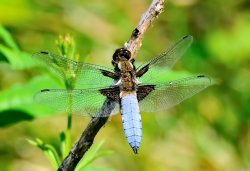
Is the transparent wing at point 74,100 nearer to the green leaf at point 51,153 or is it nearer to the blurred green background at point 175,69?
the green leaf at point 51,153

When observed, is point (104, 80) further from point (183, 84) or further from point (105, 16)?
point (105, 16)

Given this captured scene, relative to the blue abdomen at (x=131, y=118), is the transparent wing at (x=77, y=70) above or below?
above

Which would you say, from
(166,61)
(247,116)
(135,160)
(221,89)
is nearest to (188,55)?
(221,89)

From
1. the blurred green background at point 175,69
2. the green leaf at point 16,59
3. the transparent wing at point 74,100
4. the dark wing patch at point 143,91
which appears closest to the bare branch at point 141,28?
the transparent wing at point 74,100

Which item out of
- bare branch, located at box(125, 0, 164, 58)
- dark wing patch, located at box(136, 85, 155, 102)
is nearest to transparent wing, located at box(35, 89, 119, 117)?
dark wing patch, located at box(136, 85, 155, 102)

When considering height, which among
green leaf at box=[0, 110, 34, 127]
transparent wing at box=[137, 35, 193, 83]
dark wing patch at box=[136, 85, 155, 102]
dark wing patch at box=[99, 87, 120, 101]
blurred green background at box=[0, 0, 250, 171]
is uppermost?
blurred green background at box=[0, 0, 250, 171]

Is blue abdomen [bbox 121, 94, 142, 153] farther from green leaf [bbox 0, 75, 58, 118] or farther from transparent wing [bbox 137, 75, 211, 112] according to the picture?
green leaf [bbox 0, 75, 58, 118]

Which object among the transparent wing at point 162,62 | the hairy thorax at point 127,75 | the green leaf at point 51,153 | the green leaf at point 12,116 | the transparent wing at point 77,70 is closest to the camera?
the green leaf at point 51,153
